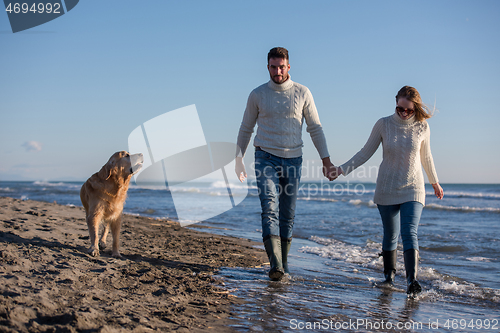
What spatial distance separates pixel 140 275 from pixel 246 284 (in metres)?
0.95

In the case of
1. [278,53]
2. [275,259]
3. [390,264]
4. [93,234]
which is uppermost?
[278,53]

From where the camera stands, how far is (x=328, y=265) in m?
5.00

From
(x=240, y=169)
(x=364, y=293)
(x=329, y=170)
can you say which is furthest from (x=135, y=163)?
(x=364, y=293)

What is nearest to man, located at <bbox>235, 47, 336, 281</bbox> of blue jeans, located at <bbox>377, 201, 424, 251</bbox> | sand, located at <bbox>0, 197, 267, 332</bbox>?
sand, located at <bbox>0, 197, 267, 332</bbox>

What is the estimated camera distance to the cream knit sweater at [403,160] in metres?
3.54

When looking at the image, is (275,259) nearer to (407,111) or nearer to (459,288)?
(407,111)

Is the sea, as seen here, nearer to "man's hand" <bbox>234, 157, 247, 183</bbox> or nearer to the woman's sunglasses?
"man's hand" <bbox>234, 157, 247, 183</bbox>

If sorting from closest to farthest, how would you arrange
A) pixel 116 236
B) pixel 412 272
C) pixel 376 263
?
1. pixel 412 272
2. pixel 116 236
3. pixel 376 263

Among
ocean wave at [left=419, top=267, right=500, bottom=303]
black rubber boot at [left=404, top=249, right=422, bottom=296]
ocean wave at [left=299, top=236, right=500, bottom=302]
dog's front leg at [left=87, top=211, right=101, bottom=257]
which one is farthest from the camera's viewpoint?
dog's front leg at [left=87, top=211, right=101, bottom=257]

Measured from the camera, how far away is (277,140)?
3.69m

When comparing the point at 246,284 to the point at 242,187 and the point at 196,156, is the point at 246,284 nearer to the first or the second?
the point at 196,156

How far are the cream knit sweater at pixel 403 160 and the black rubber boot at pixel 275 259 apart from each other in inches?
43.2

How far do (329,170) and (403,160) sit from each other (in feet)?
2.43

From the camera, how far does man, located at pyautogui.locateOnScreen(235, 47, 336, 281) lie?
11.9 feet
